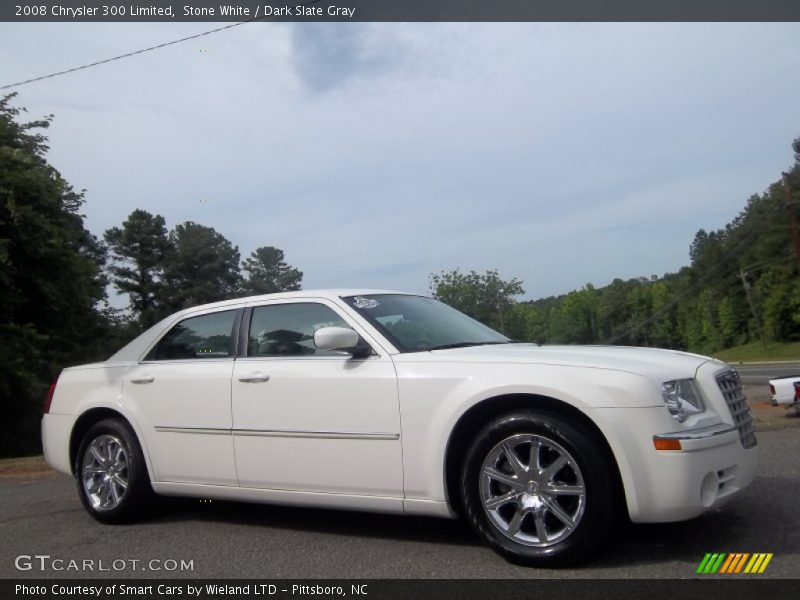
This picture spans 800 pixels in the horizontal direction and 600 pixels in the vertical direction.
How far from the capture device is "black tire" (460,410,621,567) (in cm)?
379

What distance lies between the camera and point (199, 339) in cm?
564

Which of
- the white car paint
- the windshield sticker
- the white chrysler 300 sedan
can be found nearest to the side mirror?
the white chrysler 300 sedan

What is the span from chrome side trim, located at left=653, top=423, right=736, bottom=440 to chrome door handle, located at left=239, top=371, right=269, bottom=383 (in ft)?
8.03

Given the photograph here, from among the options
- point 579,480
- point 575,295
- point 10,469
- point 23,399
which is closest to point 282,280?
point 23,399

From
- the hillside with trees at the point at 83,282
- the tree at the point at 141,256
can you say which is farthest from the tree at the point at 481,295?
the tree at the point at 141,256

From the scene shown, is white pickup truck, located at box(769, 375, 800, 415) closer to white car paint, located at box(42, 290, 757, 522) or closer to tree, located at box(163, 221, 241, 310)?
white car paint, located at box(42, 290, 757, 522)

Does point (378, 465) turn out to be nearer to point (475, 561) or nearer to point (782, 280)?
point (475, 561)

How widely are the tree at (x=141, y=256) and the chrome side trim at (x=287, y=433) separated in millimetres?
37254

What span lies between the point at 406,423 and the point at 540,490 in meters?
0.84

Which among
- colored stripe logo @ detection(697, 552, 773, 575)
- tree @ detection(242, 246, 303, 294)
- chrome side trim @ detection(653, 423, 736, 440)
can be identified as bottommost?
colored stripe logo @ detection(697, 552, 773, 575)

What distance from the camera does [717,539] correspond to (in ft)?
13.6

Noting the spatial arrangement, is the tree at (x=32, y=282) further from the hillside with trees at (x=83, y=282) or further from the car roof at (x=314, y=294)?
the car roof at (x=314, y=294)

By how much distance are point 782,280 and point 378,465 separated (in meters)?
80.2

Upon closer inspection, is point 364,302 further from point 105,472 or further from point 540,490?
point 105,472
